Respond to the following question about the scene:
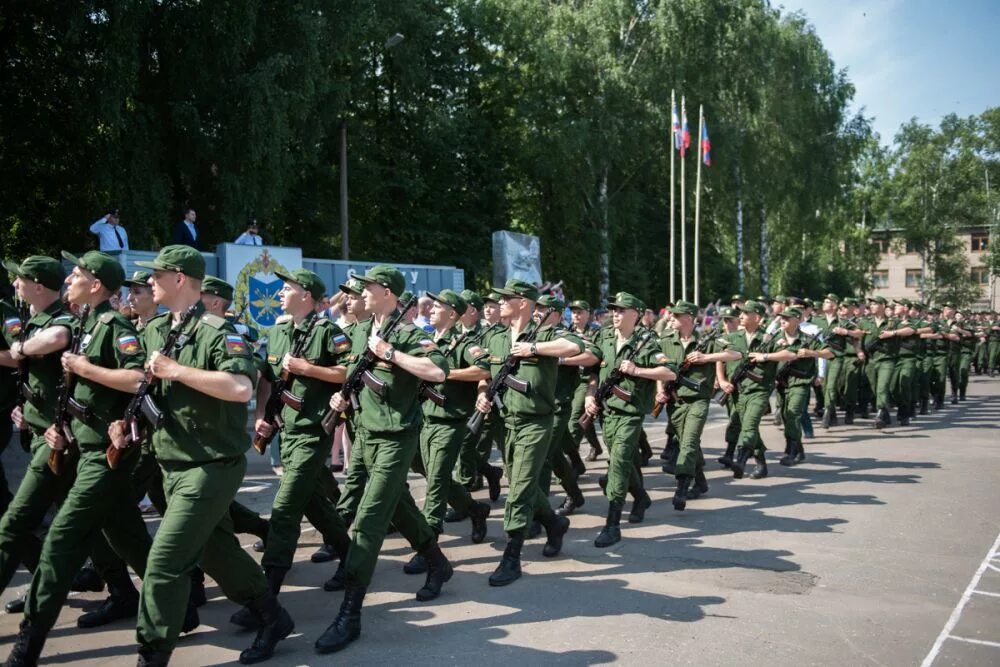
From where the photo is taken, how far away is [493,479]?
26.8 feet

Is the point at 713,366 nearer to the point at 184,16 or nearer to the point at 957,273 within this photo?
the point at 184,16

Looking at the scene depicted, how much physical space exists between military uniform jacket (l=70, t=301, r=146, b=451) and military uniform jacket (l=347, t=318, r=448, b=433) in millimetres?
1321

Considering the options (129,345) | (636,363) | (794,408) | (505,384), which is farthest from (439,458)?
(794,408)

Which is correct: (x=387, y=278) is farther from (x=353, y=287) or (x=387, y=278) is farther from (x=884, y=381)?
(x=884, y=381)

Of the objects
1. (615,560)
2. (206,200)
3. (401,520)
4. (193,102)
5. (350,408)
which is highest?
(193,102)

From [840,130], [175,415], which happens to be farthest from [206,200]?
[840,130]

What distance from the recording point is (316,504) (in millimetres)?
5516

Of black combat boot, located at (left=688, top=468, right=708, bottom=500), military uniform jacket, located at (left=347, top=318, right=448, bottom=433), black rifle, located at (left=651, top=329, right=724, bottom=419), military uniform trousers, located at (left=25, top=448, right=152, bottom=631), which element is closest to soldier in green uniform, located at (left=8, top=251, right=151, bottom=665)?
military uniform trousers, located at (left=25, top=448, right=152, bottom=631)

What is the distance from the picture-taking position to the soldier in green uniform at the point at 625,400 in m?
6.81

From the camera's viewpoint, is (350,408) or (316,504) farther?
(316,504)

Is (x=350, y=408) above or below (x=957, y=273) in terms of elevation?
below

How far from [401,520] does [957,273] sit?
5819 centimetres

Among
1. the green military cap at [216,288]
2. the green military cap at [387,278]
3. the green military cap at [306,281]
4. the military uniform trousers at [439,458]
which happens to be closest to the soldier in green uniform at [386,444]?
the green military cap at [387,278]

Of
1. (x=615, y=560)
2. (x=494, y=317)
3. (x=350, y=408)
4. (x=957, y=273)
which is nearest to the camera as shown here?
(x=350, y=408)
